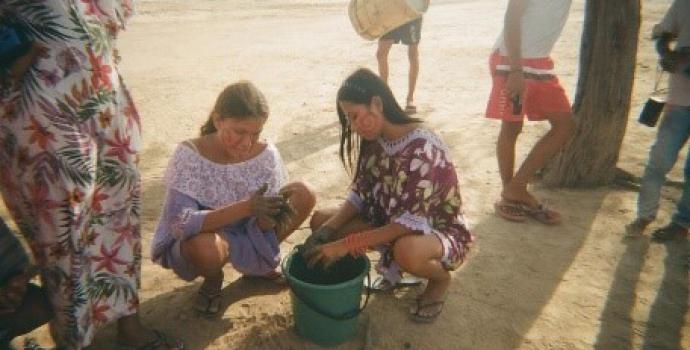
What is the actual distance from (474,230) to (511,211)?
0.33 metres

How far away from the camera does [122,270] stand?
192 centimetres

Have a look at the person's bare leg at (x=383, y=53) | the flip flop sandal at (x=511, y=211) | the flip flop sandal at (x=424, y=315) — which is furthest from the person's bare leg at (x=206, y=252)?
the person's bare leg at (x=383, y=53)

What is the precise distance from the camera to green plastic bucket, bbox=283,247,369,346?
1.98 meters

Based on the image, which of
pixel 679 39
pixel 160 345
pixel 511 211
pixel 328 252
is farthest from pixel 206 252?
pixel 679 39

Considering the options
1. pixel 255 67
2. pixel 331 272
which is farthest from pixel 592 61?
pixel 255 67

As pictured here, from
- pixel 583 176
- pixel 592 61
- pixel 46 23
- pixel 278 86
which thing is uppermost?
pixel 46 23

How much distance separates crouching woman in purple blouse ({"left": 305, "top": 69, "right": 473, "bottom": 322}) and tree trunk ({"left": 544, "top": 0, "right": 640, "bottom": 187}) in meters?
Result: 1.78

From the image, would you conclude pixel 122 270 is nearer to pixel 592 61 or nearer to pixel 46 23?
pixel 46 23

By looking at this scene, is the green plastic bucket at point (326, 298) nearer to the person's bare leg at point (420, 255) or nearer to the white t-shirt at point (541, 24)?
the person's bare leg at point (420, 255)

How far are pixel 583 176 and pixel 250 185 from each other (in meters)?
2.66

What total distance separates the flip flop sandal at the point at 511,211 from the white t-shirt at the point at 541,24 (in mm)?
1005

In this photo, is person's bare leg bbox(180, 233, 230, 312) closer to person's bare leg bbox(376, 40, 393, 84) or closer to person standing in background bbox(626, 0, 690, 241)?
person standing in background bbox(626, 0, 690, 241)

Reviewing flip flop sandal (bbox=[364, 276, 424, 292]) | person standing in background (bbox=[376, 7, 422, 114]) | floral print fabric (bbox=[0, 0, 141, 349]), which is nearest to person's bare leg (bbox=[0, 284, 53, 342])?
floral print fabric (bbox=[0, 0, 141, 349])

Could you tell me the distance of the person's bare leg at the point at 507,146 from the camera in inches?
128
